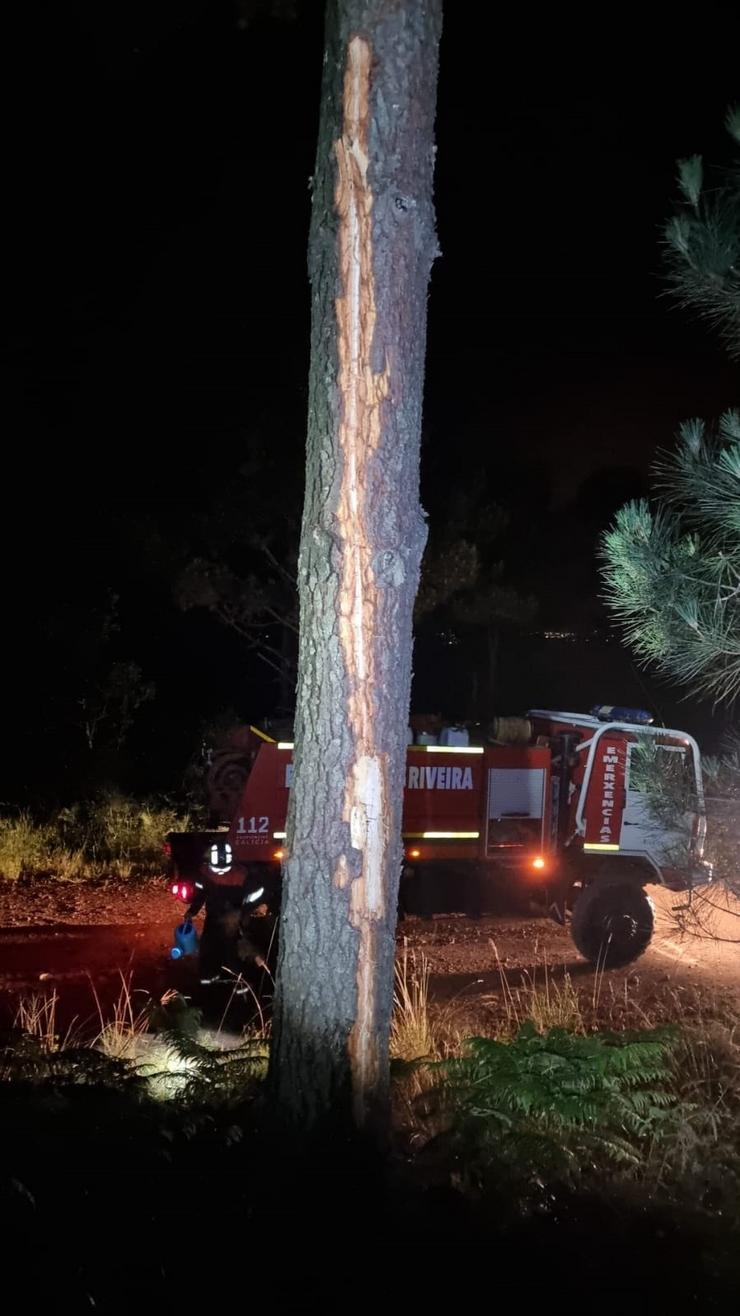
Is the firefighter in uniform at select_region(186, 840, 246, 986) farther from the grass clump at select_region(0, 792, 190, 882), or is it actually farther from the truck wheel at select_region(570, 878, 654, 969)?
the grass clump at select_region(0, 792, 190, 882)

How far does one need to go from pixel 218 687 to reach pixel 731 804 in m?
17.1

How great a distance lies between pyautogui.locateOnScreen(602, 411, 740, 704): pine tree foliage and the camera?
4789 mm

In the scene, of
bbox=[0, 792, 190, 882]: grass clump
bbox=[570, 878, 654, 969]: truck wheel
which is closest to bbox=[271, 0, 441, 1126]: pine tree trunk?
bbox=[570, 878, 654, 969]: truck wheel

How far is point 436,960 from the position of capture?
8.21 metres

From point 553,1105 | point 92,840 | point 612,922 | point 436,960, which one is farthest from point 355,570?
point 92,840

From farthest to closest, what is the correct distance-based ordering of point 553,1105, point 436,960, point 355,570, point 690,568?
1. point 436,960
2. point 690,568
3. point 553,1105
4. point 355,570

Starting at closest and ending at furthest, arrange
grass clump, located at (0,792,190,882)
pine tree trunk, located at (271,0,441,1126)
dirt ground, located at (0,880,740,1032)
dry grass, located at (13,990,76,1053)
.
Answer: pine tree trunk, located at (271,0,441,1126), dry grass, located at (13,990,76,1053), dirt ground, located at (0,880,740,1032), grass clump, located at (0,792,190,882)

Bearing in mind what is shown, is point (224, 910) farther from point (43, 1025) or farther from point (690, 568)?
point (690, 568)

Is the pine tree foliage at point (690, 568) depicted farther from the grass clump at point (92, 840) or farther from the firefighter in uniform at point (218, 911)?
the grass clump at point (92, 840)

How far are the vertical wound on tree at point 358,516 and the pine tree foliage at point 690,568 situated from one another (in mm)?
1909

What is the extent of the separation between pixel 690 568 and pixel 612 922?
4474mm

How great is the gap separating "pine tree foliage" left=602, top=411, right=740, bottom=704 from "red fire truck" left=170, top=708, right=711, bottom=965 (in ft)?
11.2

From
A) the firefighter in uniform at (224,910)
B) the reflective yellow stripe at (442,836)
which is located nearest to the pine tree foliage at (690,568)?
the reflective yellow stripe at (442,836)

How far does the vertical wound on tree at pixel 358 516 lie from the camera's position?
3541mm
